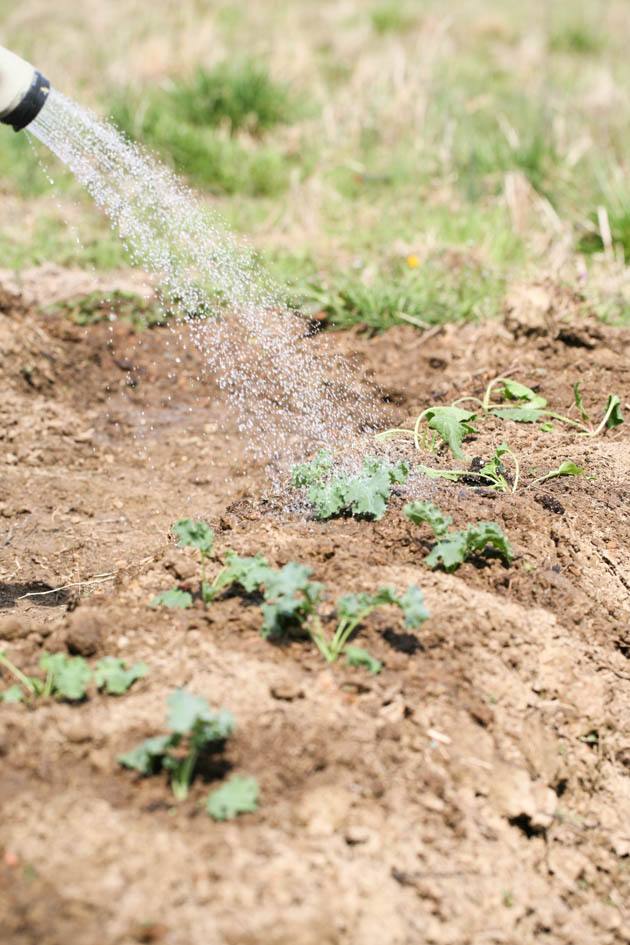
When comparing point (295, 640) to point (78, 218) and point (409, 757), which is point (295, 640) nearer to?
point (409, 757)

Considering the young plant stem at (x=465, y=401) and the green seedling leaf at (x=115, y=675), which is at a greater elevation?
the green seedling leaf at (x=115, y=675)

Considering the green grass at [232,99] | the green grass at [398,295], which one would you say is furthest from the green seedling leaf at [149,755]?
the green grass at [232,99]

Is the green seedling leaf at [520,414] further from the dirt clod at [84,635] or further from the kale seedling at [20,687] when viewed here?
the kale seedling at [20,687]

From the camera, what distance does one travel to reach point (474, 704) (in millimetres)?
2359

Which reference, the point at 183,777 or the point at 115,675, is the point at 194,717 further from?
the point at 115,675

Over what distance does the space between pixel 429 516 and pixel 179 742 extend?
37.3 inches

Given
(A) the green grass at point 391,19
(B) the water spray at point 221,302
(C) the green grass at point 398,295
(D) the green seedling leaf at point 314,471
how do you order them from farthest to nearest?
(A) the green grass at point 391,19
(C) the green grass at point 398,295
(B) the water spray at point 221,302
(D) the green seedling leaf at point 314,471

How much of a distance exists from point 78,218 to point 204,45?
2.27m

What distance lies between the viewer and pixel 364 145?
6125 mm

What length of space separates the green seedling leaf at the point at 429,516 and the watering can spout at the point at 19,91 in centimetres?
163

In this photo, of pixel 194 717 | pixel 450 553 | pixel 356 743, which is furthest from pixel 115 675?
pixel 450 553

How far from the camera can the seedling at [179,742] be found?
1987 millimetres

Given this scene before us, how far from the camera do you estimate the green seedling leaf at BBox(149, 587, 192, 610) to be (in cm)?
255

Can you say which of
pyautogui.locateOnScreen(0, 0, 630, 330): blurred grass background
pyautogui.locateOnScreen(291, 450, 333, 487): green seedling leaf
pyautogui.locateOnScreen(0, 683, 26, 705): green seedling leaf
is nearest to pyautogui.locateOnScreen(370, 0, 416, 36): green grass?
pyautogui.locateOnScreen(0, 0, 630, 330): blurred grass background
